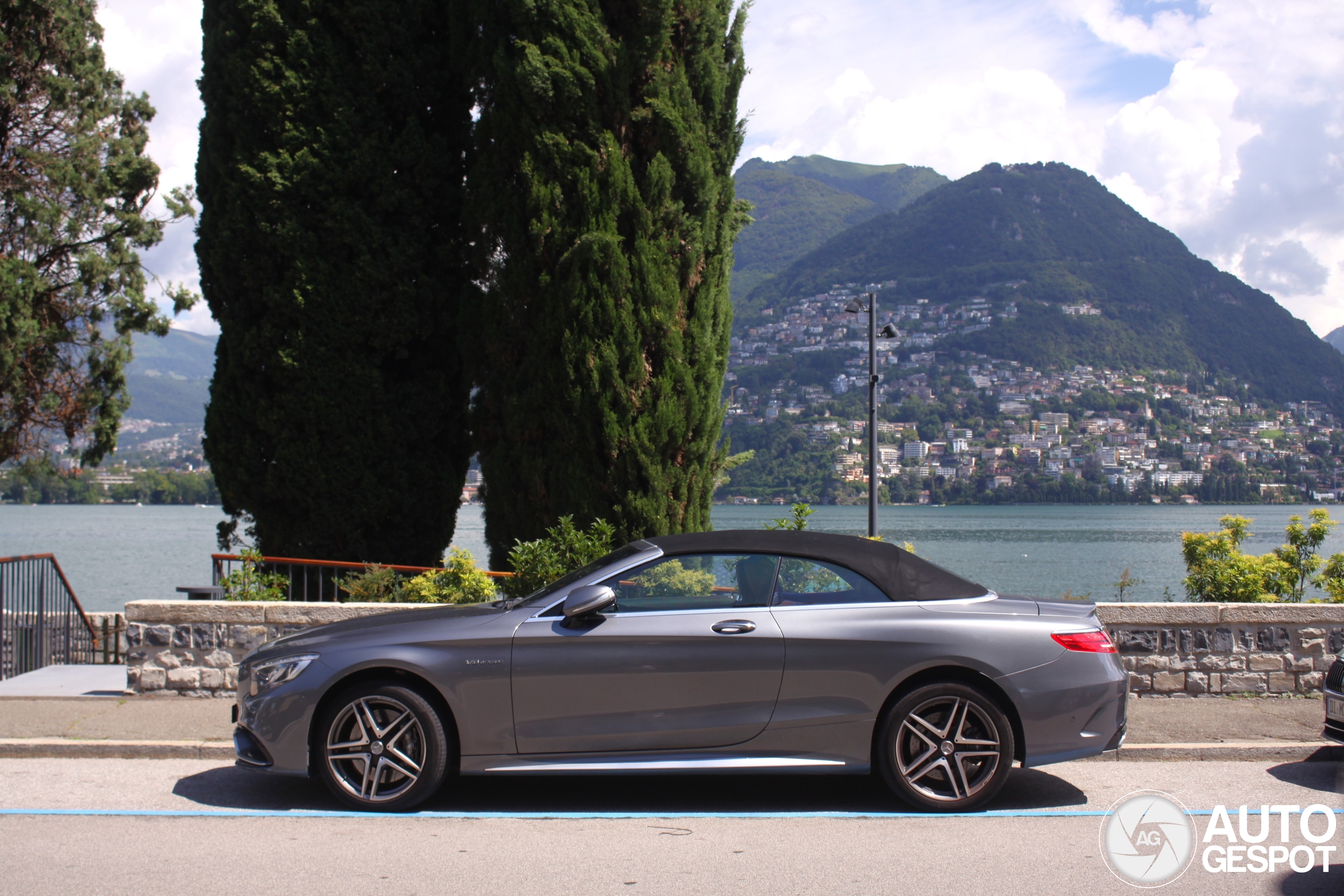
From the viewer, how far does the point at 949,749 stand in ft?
17.8

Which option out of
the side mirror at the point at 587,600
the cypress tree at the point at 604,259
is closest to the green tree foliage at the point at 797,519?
the cypress tree at the point at 604,259

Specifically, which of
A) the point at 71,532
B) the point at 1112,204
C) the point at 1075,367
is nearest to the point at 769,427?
the point at 71,532

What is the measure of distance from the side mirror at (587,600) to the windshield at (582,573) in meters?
0.35

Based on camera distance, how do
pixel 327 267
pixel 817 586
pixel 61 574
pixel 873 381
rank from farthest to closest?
pixel 873 381 < pixel 327 267 < pixel 61 574 < pixel 817 586

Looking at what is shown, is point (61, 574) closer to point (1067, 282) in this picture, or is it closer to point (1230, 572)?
point (1230, 572)

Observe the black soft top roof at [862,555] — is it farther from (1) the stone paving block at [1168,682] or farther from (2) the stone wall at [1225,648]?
(1) the stone paving block at [1168,682]

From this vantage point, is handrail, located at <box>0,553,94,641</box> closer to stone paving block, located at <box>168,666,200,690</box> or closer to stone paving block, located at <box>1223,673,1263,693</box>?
stone paving block, located at <box>168,666,200,690</box>

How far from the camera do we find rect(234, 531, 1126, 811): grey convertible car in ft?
17.7

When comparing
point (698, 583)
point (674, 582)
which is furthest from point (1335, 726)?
point (674, 582)

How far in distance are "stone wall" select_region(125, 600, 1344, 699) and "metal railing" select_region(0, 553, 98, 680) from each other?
240 centimetres

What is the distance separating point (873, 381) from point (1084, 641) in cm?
1319

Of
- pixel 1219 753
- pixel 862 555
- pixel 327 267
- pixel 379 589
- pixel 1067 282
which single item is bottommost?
pixel 1219 753

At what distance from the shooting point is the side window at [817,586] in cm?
564

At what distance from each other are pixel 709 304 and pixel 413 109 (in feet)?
14.6
